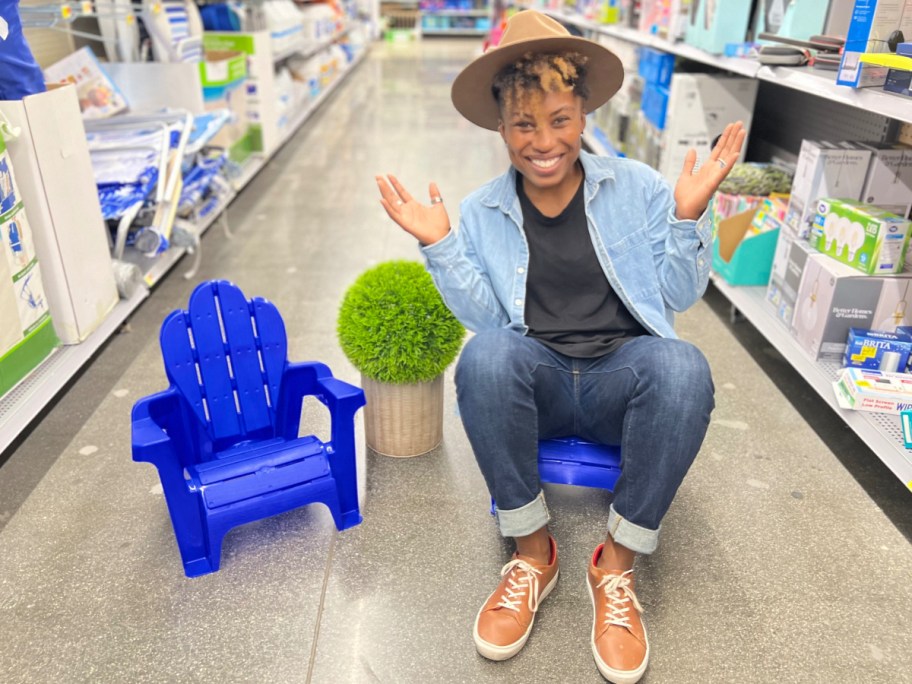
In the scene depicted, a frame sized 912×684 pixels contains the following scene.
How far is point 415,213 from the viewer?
4.90 feet

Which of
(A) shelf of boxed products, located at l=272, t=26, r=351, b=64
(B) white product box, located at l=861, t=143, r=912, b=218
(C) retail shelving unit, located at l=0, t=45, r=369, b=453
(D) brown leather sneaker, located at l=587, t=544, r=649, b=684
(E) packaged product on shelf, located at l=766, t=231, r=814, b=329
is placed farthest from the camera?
(A) shelf of boxed products, located at l=272, t=26, r=351, b=64

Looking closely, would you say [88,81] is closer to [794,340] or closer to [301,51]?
[794,340]

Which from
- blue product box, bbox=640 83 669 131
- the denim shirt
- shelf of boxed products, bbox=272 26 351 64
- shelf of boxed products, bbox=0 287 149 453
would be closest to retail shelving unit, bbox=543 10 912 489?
blue product box, bbox=640 83 669 131

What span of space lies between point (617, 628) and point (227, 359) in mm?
1090

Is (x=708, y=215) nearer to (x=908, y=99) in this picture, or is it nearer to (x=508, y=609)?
(x=908, y=99)

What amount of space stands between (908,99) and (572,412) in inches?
43.5

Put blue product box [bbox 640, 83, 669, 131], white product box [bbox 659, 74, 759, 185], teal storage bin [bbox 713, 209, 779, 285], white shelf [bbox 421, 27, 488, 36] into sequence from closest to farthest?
teal storage bin [bbox 713, 209, 779, 285] → white product box [bbox 659, 74, 759, 185] → blue product box [bbox 640, 83, 669, 131] → white shelf [bbox 421, 27, 488, 36]

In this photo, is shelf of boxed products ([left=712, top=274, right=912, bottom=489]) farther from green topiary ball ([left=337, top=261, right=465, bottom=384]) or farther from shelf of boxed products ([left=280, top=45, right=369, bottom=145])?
shelf of boxed products ([left=280, top=45, right=369, bottom=145])

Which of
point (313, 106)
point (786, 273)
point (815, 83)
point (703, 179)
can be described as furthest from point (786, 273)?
point (313, 106)

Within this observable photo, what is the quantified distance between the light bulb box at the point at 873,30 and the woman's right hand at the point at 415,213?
1216mm

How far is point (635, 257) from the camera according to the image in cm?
158

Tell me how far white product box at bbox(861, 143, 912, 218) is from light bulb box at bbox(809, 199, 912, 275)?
117 millimetres

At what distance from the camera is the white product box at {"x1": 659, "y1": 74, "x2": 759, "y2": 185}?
3.17 meters

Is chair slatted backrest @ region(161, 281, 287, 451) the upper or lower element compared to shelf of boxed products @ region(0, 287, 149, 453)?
upper
